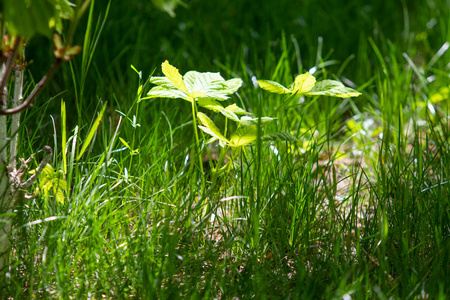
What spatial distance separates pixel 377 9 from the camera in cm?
395

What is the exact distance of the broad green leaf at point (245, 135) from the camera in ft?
4.66

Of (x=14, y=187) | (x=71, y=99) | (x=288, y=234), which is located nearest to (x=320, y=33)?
(x=71, y=99)

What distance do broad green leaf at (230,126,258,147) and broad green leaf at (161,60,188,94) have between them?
198 mm

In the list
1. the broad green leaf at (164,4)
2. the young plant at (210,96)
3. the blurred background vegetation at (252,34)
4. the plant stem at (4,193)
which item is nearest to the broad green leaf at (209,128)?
the young plant at (210,96)

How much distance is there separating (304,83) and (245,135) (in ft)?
0.78

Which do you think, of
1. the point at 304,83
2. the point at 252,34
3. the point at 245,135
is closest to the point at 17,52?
the point at 245,135

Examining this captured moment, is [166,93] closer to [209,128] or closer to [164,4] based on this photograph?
[209,128]

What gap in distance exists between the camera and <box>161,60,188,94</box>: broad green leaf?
4.64 ft

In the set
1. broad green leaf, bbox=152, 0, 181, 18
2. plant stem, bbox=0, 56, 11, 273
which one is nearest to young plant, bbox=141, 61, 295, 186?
broad green leaf, bbox=152, 0, 181, 18

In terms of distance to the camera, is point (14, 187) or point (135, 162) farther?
point (135, 162)

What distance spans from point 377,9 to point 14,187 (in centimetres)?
344

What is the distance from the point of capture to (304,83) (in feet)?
4.78

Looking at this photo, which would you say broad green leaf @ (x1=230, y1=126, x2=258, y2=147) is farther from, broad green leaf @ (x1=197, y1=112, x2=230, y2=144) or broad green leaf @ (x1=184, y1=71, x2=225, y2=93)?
broad green leaf @ (x1=184, y1=71, x2=225, y2=93)

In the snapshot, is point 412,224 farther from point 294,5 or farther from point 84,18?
point 294,5
